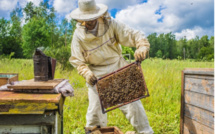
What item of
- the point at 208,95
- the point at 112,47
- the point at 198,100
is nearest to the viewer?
the point at 208,95

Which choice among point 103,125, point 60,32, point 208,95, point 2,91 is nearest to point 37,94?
point 2,91

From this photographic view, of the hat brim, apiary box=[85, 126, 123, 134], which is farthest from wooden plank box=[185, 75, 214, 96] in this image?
the hat brim

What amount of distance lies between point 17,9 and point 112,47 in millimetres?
32718

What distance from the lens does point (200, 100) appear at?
2.12m

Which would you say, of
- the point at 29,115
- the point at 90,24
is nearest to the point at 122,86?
the point at 90,24

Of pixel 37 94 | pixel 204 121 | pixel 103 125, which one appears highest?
pixel 37 94

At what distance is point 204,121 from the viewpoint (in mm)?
2066

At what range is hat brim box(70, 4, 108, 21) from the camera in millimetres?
2107

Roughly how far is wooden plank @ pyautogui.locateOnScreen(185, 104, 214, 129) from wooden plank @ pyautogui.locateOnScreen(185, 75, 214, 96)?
235mm

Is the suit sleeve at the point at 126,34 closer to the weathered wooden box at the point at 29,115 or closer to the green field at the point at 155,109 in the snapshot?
the weathered wooden box at the point at 29,115

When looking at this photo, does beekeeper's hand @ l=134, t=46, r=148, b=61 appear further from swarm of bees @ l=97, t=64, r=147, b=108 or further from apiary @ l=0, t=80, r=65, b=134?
apiary @ l=0, t=80, r=65, b=134

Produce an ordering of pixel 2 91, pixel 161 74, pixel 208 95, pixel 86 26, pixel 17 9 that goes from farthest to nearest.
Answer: pixel 17 9, pixel 161 74, pixel 86 26, pixel 208 95, pixel 2 91

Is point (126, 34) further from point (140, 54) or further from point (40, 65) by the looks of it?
point (40, 65)

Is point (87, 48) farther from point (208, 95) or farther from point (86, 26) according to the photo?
point (208, 95)
